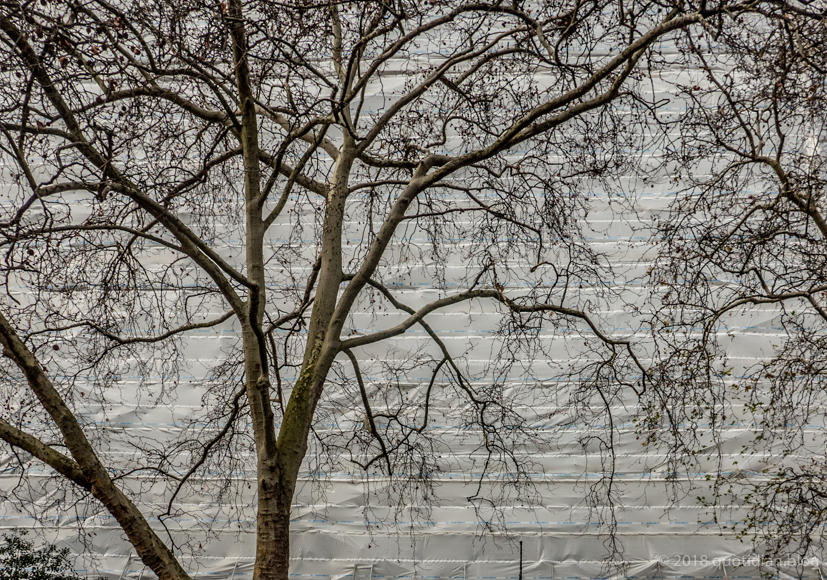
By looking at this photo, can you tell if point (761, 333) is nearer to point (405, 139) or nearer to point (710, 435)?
point (710, 435)

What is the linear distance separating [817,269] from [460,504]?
4111mm

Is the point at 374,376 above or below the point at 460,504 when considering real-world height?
above

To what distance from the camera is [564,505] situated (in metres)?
7.77

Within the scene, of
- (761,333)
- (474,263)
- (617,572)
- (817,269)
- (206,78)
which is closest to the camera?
(206,78)

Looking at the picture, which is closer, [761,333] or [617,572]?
[617,572]

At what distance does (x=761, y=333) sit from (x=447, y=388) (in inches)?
134

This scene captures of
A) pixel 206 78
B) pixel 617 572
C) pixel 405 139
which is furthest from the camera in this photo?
pixel 617 572

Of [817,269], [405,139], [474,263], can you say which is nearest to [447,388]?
[474,263]

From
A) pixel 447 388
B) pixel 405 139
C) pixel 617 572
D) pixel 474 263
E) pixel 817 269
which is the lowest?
pixel 617 572

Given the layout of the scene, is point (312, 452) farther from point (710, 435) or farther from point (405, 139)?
point (710, 435)

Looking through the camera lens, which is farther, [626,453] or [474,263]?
[474,263]

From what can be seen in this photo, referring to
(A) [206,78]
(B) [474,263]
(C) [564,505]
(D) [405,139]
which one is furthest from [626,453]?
(A) [206,78]

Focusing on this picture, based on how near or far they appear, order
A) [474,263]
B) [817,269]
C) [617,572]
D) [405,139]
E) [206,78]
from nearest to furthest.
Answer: [206,78] → [817,269] → [405,139] → [617,572] → [474,263]

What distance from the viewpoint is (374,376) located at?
27.2ft
